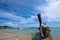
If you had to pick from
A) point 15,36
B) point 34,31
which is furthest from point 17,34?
point 34,31

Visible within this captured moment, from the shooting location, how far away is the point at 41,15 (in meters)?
Result: 1.93

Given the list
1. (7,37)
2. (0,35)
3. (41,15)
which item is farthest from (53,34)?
(0,35)

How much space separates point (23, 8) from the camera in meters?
1.96

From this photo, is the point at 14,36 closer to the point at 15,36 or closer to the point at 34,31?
the point at 15,36

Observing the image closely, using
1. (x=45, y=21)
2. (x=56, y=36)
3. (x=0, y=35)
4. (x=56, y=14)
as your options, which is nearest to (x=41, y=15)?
(x=45, y=21)

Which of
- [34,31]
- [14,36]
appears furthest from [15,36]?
[34,31]

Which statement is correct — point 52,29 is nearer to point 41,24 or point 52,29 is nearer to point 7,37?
point 41,24

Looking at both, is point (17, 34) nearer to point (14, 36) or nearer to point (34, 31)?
point (14, 36)

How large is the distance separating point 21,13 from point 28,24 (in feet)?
0.73

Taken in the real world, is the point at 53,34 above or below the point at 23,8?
below

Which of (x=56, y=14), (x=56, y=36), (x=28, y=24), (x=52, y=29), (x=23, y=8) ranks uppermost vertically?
(x=23, y=8)

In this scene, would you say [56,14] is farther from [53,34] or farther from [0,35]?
[0,35]

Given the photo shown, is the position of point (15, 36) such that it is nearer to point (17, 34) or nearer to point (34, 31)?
point (17, 34)

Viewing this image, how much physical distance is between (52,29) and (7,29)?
754 millimetres
